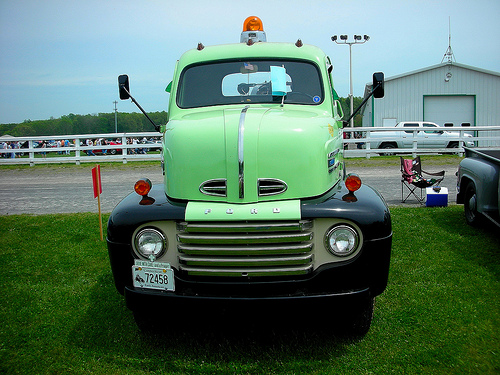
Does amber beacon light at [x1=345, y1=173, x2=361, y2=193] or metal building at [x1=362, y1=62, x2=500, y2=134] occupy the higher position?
metal building at [x1=362, y1=62, x2=500, y2=134]

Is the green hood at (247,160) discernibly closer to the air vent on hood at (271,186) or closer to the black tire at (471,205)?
the air vent on hood at (271,186)

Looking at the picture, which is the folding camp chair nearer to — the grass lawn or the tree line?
the grass lawn

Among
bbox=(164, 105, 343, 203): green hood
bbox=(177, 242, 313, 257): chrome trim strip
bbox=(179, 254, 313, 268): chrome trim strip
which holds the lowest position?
bbox=(179, 254, 313, 268): chrome trim strip

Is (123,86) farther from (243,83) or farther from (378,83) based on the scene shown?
(378,83)

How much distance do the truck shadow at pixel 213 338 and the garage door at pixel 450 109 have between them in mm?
33339

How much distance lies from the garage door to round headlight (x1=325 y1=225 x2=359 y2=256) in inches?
1325

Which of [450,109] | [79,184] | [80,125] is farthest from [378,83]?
[80,125]

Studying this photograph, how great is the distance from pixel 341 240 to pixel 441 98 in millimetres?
34528

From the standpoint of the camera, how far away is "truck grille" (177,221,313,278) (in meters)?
3.37

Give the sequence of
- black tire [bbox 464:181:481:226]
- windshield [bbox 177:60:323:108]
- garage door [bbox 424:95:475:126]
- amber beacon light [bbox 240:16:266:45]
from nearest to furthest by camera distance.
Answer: windshield [bbox 177:60:323:108] → amber beacon light [bbox 240:16:266:45] → black tire [bbox 464:181:481:226] → garage door [bbox 424:95:475:126]

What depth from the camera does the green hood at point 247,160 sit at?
3.61 meters

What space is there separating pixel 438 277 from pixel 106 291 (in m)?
3.64

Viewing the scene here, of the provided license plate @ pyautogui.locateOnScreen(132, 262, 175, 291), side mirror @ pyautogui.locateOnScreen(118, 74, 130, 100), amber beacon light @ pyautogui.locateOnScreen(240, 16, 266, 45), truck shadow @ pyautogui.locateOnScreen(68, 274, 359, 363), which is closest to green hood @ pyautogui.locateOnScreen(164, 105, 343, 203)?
license plate @ pyautogui.locateOnScreen(132, 262, 175, 291)

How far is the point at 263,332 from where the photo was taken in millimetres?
4164
